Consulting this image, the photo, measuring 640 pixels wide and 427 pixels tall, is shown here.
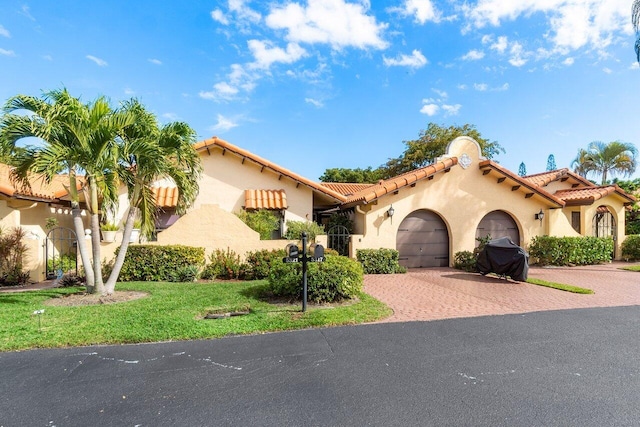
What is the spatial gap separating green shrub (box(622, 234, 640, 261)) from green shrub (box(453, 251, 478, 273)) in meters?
9.76

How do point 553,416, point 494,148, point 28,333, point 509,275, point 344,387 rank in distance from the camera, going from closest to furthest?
A: point 553,416 < point 344,387 < point 28,333 < point 509,275 < point 494,148

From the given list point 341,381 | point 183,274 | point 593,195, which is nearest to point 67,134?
point 183,274

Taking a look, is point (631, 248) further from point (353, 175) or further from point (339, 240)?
point (353, 175)

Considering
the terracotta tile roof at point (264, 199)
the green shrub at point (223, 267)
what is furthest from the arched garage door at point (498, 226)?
the green shrub at point (223, 267)

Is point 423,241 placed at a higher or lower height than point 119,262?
higher

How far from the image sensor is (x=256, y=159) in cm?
1390

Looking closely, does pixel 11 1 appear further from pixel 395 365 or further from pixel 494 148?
pixel 494 148

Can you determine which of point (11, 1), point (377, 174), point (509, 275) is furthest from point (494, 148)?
point (11, 1)

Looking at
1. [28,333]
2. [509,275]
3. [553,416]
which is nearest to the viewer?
[553,416]

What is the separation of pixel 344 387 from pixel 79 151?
7.92 m

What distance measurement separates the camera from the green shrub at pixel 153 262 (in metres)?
10.7

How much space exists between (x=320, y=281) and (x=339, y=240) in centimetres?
675

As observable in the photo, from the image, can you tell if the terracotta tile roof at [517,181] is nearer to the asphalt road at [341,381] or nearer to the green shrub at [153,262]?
the asphalt road at [341,381]

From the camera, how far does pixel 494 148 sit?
104 ft
